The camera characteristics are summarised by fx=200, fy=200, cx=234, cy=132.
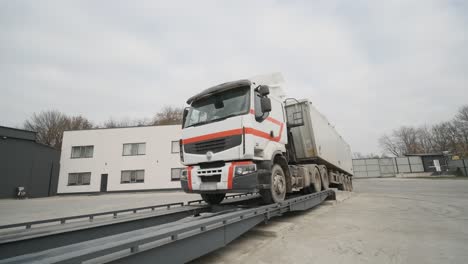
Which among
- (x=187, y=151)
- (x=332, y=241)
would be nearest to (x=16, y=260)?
(x=187, y=151)

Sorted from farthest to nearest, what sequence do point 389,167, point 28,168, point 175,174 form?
point 389,167
point 175,174
point 28,168

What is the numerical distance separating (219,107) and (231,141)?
3.26ft

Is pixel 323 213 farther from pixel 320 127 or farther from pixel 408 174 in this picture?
pixel 408 174

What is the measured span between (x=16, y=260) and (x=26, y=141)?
1061 inches

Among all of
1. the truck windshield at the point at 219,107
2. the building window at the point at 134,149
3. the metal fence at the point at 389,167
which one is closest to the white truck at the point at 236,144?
the truck windshield at the point at 219,107

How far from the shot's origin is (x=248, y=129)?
12.9 feet

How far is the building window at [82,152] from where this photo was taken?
22609 millimetres

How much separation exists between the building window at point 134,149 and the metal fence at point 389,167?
34691 mm

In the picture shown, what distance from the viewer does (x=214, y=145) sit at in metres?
4.14

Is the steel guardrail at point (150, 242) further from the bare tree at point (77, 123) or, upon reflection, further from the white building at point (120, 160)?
the bare tree at point (77, 123)

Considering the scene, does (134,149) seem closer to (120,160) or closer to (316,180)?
(120,160)

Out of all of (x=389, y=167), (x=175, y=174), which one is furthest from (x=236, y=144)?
(x=389, y=167)

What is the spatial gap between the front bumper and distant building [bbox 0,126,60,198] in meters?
24.8

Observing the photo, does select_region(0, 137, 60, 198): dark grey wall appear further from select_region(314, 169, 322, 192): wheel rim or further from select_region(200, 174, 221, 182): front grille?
select_region(314, 169, 322, 192): wheel rim
